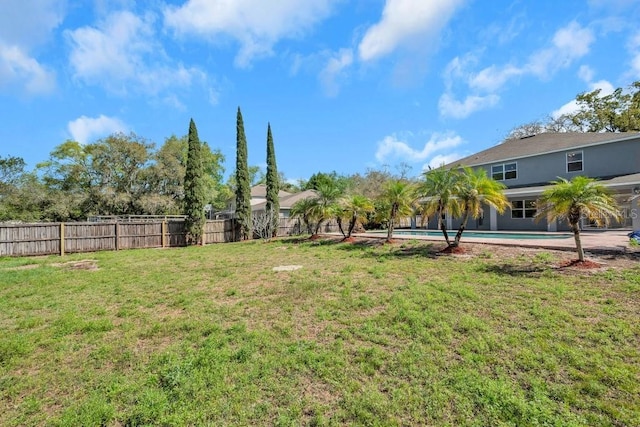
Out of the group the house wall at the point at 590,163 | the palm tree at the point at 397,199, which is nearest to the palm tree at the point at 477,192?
the palm tree at the point at 397,199

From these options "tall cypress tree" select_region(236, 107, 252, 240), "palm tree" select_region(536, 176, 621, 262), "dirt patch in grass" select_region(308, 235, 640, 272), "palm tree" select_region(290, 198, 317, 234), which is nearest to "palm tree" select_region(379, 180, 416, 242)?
"dirt patch in grass" select_region(308, 235, 640, 272)

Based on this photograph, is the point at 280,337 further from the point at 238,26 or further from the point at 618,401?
the point at 238,26

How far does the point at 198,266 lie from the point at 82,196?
26.2 m

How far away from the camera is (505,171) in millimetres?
20828

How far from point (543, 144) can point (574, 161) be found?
2.43m

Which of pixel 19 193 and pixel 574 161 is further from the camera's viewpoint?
pixel 19 193

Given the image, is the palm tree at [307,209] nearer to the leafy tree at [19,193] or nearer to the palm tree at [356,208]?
the palm tree at [356,208]

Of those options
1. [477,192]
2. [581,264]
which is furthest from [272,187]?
[581,264]

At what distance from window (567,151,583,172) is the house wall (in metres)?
0.16

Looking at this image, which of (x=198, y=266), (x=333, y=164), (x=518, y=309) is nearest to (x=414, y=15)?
(x=518, y=309)

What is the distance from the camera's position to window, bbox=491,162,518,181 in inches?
802

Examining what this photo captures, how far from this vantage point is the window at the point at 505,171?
20.4m

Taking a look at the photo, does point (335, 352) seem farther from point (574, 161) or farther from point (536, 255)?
point (574, 161)

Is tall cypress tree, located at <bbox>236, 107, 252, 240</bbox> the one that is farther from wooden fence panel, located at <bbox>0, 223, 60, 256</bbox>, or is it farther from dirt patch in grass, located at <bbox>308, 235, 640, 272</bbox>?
dirt patch in grass, located at <bbox>308, 235, 640, 272</bbox>
